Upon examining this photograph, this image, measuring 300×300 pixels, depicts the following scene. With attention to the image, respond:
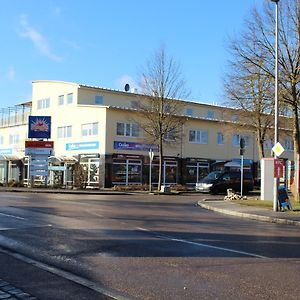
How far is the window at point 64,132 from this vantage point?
49.0m

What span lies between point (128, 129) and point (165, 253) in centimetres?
3632

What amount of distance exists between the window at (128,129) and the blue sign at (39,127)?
20.8 ft

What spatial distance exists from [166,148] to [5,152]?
22.1m

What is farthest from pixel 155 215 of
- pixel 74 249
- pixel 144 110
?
pixel 144 110

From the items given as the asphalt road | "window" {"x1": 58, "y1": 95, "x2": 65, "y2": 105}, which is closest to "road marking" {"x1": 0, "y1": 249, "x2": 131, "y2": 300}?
the asphalt road

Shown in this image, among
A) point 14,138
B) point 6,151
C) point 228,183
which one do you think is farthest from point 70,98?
point 228,183

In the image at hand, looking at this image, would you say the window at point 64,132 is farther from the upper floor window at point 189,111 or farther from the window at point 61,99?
the upper floor window at point 189,111

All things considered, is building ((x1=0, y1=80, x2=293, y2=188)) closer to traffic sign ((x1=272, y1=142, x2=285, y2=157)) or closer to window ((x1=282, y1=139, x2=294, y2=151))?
window ((x1=282, y1=139, x2=294, y2=151))

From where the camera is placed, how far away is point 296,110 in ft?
90.2

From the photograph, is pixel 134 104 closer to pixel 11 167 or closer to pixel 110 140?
pixel 110 140

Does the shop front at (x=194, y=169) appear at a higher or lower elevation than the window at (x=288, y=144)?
lower

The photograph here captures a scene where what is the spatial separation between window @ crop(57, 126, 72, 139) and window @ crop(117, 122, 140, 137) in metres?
6.24

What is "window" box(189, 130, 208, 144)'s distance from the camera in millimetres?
50812

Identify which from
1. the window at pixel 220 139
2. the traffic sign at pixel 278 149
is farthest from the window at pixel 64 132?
the traffic sign at pixel 278 149
